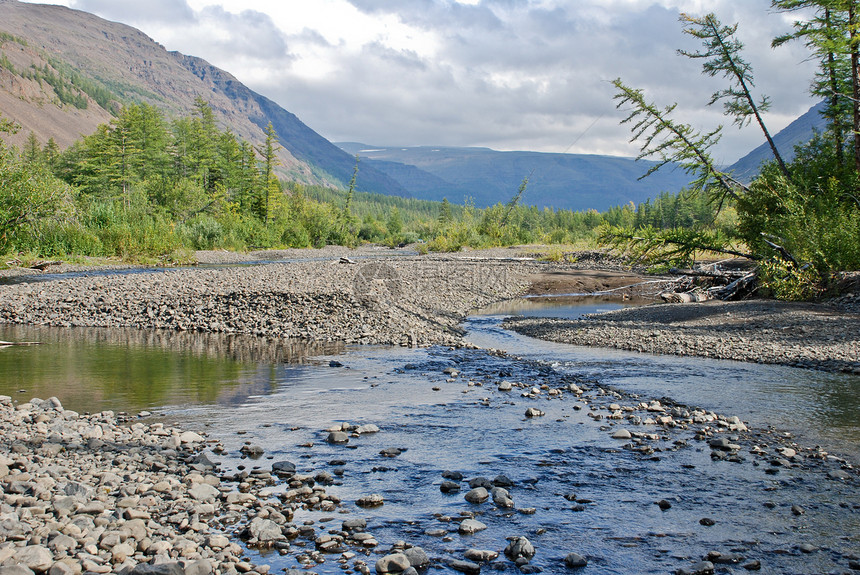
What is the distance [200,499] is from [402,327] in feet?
42.0

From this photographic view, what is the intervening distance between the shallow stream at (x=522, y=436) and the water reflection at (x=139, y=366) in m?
0.08

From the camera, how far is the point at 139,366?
1373cm

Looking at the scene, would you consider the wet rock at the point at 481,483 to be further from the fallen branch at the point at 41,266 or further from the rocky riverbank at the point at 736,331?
the fallen branch at the point at 41,266

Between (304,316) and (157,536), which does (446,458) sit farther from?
(304,316)

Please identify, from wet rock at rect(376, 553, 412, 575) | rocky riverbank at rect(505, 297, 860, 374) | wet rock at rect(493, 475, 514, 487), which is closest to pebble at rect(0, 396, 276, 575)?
wet rock at rect(376, 553, 412, 575)

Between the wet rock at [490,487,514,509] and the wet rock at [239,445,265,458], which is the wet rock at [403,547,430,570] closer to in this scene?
the wet rock at [490,487,514,509]

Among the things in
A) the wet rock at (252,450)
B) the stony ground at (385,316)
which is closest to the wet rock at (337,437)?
the wet rock at (252,450)

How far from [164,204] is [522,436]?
7216 centimetres

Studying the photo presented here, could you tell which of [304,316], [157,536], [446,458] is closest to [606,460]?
[446,458]

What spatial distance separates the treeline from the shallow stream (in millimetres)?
24959

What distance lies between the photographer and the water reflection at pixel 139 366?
36.1ft

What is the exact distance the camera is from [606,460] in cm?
779

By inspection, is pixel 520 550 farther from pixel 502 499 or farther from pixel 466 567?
pixel 502 499

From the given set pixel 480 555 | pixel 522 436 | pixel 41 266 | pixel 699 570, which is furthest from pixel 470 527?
pixel 41 266
